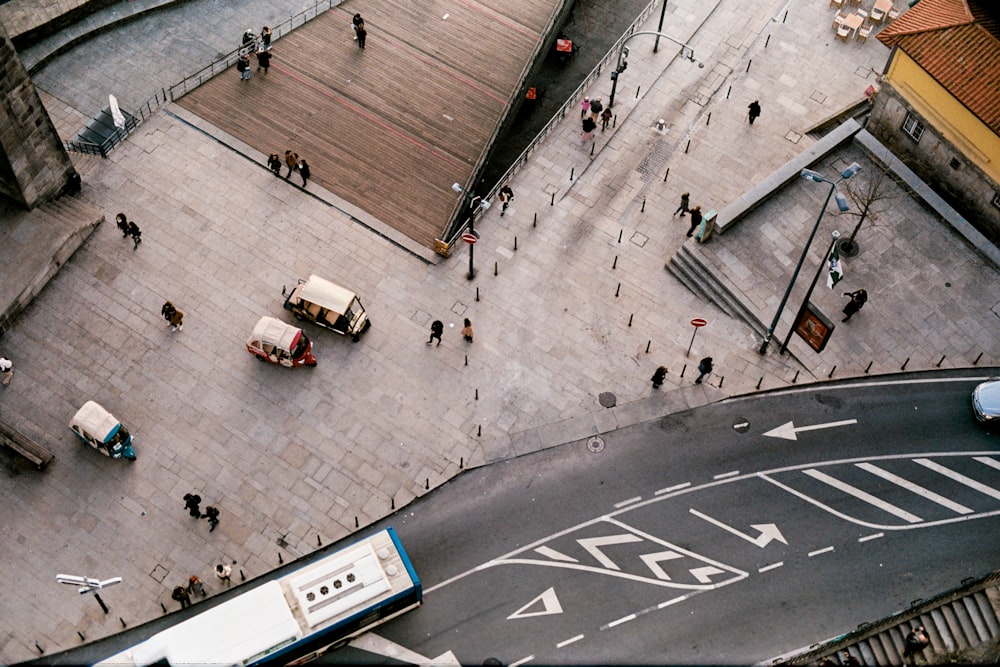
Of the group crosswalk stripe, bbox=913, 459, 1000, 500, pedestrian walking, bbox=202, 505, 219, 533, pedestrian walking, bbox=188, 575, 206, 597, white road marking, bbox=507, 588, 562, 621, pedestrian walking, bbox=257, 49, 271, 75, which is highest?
pedestrian walking, bbox=257, 49, 271, 75

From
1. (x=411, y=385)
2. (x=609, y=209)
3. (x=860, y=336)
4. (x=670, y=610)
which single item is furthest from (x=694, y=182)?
(x=670, y=610)

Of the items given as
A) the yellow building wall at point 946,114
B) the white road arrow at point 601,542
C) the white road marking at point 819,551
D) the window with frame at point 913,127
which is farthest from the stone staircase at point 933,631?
the window with frame at point 913,127

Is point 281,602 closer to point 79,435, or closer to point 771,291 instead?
point 79,435

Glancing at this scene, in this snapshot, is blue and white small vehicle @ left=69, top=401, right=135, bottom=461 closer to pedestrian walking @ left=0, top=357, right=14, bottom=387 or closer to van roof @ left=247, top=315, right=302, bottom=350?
pedestrian walking @ left=0, top=357, right=14, bottom=387

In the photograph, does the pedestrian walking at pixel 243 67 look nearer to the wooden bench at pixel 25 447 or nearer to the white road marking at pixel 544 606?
the wooden bench at pixel 25 447

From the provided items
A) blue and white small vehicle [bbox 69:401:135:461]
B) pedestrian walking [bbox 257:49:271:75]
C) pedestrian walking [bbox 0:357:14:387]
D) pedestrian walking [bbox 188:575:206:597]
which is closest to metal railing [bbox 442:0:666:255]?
pedestrian walking [bbox 257:49:271:75]

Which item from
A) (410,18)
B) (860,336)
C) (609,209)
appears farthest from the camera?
(410,18)
